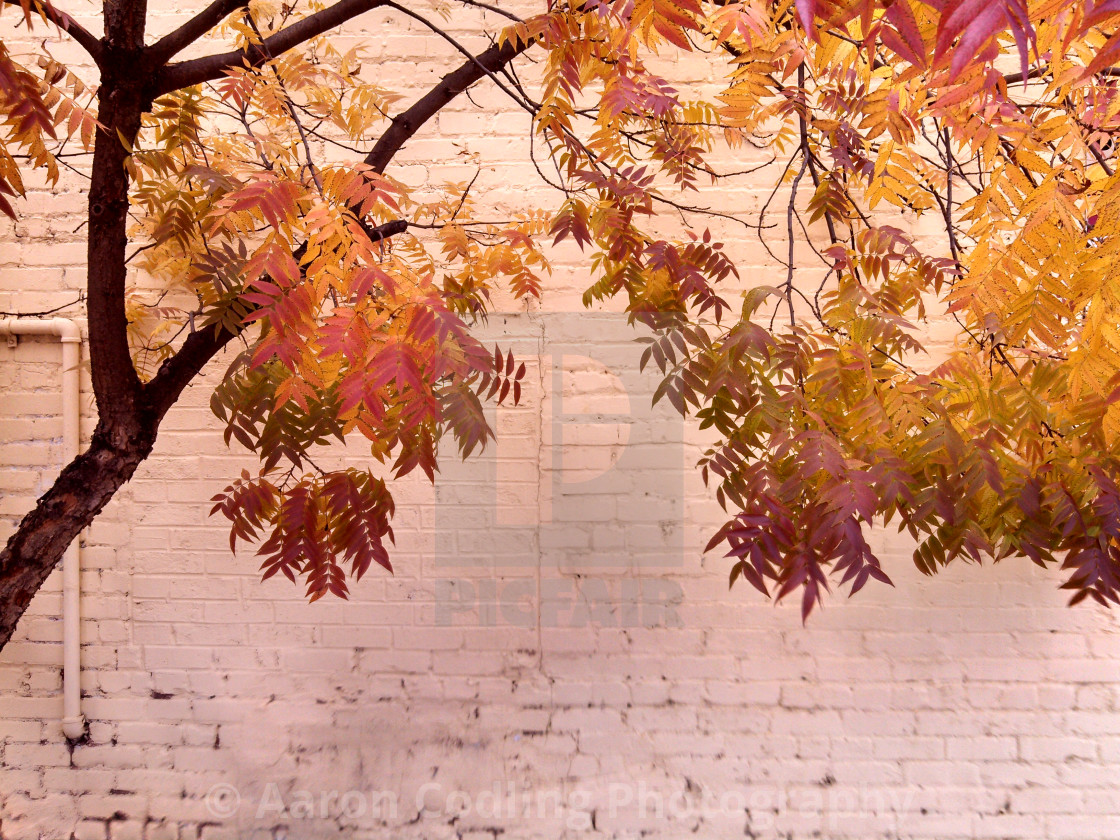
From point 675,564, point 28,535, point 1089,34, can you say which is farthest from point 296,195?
point 675,564

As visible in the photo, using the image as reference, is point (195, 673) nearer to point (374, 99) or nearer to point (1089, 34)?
point (374, 99)

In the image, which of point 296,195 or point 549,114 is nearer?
point 296,195

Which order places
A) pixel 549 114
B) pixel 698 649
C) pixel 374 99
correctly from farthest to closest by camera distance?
pixel 698 649
pixel 374 99
pixel 549 114

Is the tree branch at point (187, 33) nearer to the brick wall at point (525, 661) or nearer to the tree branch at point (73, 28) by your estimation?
the tree branch at point (73, 28)

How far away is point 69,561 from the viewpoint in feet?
6.24

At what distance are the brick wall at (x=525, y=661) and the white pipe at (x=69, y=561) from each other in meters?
0.04

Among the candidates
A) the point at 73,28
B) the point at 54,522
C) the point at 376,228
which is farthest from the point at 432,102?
the point at 54,522

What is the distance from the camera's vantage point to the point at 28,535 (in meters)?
1.27

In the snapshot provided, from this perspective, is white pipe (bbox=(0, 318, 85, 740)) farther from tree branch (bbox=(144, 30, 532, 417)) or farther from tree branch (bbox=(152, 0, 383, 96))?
tree branch (bbox=(152, 0, 383, 96))

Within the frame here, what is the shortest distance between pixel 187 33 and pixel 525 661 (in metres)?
1.60

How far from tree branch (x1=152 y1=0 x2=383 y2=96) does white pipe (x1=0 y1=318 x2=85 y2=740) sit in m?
0.98

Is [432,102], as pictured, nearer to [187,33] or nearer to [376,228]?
[376,228]

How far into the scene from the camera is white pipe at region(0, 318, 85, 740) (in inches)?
75.3

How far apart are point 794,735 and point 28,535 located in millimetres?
1816
